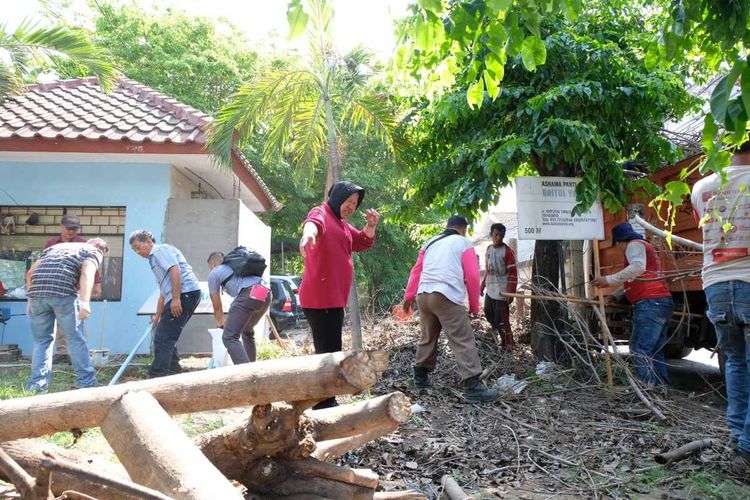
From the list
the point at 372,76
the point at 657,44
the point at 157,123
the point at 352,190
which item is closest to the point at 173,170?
the point at 157,123

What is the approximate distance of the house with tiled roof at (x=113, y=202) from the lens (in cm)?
808

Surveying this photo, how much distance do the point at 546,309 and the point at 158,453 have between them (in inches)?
191

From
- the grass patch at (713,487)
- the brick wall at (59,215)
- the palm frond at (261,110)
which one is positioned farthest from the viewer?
the brick wall at (59,215)

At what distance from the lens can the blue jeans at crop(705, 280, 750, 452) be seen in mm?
3275

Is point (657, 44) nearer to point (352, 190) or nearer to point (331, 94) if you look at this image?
point (352, 190)

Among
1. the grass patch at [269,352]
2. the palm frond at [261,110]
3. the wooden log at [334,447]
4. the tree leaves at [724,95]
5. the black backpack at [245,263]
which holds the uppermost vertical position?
the palm frond at [261,110]

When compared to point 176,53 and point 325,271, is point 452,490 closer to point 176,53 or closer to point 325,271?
point 325,271

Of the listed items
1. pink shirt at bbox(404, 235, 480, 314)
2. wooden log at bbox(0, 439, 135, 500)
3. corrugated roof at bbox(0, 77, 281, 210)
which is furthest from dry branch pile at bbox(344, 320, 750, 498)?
corrugated roof at bbox(0, 77, 281, 210)

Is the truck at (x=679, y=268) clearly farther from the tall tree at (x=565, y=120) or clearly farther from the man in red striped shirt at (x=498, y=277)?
the man in red striped shirt at (x=498, y=277)

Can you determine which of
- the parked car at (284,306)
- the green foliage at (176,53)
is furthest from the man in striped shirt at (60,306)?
the green foliage at (176,53)

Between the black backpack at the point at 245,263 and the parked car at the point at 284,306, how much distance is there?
6.73 metres

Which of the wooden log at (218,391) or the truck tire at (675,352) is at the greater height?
the wooden log at (218,391)

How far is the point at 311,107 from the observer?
27.3ft

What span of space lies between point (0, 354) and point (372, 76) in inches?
249
